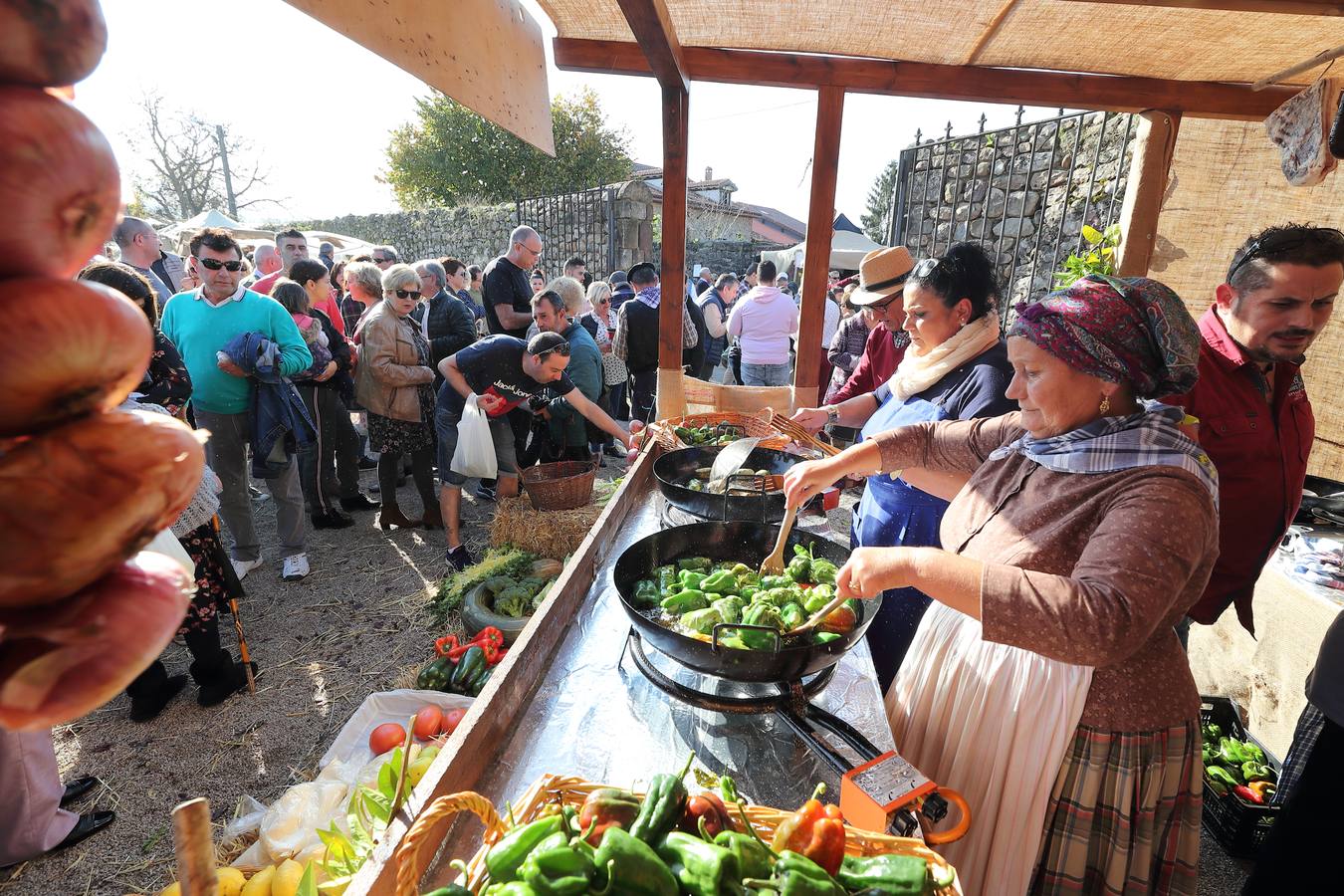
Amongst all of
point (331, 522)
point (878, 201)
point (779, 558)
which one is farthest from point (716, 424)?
point (878, 201)

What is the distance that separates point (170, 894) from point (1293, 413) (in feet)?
14.2

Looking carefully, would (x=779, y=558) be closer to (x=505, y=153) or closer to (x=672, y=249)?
(x=672, y=249)

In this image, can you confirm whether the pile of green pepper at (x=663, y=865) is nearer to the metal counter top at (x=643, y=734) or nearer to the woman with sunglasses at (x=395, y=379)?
the metal counter top at (x=643, y=734)

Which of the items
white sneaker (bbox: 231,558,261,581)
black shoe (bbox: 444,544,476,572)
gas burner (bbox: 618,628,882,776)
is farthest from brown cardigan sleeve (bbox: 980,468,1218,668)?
white sneaker (bbox: 231,558,261,581)

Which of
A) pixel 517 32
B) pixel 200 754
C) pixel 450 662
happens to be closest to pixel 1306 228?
pixel 517 32

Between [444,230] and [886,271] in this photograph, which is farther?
[444,230]

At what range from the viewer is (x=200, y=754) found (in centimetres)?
313

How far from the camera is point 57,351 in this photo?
31 cm

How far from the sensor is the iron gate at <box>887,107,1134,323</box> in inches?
217

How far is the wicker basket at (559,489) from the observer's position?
15.1 feet

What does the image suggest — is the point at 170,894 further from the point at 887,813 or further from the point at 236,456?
the point at 236,456

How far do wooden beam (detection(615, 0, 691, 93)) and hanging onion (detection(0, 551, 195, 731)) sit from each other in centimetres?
259

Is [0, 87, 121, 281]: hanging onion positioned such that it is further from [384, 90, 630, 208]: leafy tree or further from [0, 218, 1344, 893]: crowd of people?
[384, 90, 630, 208]: leafy tree

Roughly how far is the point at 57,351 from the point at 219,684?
4134 millimetres
